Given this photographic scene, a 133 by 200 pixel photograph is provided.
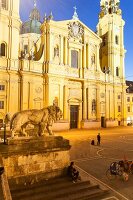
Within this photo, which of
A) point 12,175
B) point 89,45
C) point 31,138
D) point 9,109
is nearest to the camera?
point 12,175

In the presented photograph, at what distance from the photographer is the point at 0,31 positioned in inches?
1345

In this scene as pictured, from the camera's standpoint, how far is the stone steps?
843 centimetres

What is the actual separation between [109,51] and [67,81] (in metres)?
14.8

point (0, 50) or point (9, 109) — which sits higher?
point (0, 50)

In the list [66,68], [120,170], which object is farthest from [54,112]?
[66,68]

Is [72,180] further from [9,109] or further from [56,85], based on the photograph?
[56,85]

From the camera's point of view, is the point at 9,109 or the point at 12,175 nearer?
the point at 12,175

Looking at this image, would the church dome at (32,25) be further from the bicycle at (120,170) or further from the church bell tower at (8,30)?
the bicycle at (120,170)

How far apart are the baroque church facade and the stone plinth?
20322 mm

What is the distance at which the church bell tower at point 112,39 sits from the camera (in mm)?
49125

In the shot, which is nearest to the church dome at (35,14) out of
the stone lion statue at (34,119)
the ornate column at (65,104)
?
the ornate column at (65,104)

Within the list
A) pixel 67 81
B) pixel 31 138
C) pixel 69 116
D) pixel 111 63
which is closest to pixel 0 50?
pixel 67 81

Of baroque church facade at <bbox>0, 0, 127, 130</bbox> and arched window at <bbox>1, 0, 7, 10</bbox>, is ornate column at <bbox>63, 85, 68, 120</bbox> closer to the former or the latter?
baroque church facade at <bbox>0, 0, 127, 130</bbox>

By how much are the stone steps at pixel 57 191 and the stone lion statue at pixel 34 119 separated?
7.35 feet
